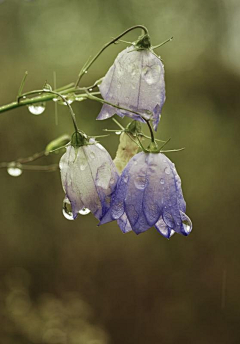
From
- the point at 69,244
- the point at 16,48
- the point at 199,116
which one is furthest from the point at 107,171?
the point at 16,48

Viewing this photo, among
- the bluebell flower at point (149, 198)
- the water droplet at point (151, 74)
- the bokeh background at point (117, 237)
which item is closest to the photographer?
the bluebell flower at point (149, 198)

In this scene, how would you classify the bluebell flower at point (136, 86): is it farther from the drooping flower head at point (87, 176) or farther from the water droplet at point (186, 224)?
the water droplet at point (186, 224)

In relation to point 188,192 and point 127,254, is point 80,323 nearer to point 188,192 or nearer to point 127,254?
Result: point 127,254

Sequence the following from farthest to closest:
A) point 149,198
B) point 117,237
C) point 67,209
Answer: point 117,237
point 67,209
point 149,198

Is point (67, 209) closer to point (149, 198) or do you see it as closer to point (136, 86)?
point (149, 198)

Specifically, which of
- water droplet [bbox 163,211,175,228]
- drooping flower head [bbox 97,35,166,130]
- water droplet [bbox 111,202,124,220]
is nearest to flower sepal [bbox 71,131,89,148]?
drooping flower head [bbox 97,35,166,130]

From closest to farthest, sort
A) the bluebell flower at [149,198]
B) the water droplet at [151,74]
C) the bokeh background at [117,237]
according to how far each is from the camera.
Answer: the bluebell flower at [149,198]
the water droplet at [151,74]
the bokeh background at [117,237]

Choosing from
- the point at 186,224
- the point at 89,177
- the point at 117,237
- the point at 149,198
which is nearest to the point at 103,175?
the point at 89,177

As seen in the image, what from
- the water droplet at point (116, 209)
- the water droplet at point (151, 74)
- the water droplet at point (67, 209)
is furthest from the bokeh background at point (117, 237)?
the water droplet at point (151, 74)
